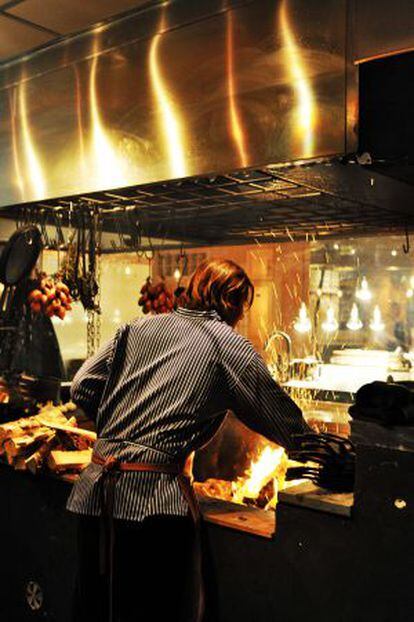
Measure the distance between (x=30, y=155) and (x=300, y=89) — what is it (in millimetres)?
1823

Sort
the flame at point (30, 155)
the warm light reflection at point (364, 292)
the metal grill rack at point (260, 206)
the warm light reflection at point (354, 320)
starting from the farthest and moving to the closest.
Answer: the warm light reflection at point (354, 320), the warm light reflection at point (364, 292), the flame at point (30, 155), the metal grill rack at point (260, 206)

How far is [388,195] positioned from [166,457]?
1.64m

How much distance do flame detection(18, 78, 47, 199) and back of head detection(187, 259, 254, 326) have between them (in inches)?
62.4

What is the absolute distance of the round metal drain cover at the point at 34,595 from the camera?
9.61 feet

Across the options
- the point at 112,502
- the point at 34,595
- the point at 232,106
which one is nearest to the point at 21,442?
the point at 34,595

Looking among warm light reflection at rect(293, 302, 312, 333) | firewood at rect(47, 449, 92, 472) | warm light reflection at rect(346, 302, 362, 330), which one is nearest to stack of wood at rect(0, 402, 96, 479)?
firewood at rect(47, 449, 92, 472)

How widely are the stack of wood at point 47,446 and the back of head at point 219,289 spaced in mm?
961

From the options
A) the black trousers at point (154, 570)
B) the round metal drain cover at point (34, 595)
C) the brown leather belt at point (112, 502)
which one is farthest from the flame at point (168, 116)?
the round metal drain cover at point (34, 595)

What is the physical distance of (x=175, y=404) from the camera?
2.19m

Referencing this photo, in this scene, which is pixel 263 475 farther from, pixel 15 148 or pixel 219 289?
pixel 15 148

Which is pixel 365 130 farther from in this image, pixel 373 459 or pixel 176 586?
pixel 176 586

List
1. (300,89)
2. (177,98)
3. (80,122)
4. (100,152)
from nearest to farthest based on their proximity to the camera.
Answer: (300,89) < (177,98) < (100,152) < (80,122)

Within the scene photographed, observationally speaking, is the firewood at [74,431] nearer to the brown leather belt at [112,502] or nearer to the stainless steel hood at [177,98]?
the brown leather belt at [112,502]

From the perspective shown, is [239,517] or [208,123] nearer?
[239,517]
